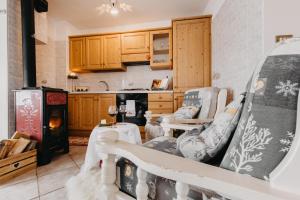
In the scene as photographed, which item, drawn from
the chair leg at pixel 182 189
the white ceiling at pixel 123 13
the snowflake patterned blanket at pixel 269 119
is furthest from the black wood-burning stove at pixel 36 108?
the snowflake patterned blanket at pixel 269 119

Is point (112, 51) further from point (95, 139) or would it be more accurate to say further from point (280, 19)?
point (280, 19)

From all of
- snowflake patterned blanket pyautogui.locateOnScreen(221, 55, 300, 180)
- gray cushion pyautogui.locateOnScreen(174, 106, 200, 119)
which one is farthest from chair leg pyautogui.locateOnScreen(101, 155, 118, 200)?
gray cushion pyautogui.locateOnScreen(174, 106, 200, 119)

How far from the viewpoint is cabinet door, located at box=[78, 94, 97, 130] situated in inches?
156

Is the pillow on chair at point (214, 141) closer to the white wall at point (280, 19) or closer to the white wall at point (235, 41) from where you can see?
the white wall at point (235, 41)

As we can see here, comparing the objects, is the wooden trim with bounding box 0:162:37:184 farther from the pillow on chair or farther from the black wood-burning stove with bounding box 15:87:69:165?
the pillow on chair

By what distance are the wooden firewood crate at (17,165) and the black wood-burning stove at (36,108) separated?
0.57 ft

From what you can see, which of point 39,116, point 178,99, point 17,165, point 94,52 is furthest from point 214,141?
point 94,52

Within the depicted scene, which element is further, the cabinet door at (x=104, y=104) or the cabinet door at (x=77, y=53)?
the cabinet door at (x=77, y=53)

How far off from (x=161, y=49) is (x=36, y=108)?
8.54 ft

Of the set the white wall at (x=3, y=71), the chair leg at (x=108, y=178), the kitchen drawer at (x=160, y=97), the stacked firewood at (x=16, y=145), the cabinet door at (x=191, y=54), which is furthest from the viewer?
the kitchen drawer at (x=160, y=97)

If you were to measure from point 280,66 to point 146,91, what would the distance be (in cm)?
324

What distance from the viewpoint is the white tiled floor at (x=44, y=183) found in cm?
159

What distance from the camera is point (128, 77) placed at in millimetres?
4375

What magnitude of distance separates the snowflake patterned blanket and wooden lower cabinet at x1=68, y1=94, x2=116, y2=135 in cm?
349
